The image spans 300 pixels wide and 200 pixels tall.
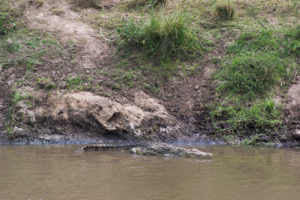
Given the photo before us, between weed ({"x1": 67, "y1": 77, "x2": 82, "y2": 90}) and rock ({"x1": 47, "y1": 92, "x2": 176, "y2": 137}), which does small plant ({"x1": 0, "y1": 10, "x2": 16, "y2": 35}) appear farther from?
rock ({"x1": 47, "y1": 92, "x2": 176, "y2": 137})

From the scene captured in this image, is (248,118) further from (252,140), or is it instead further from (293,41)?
(293,41)

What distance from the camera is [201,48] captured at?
9.86 meters

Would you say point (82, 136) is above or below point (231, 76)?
below

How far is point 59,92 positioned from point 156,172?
4.29m

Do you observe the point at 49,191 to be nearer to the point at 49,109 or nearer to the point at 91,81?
the point at 49,109

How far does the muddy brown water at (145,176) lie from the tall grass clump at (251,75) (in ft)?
7.79

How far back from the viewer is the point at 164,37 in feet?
30.5

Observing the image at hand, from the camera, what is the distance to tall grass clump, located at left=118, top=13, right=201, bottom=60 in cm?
929

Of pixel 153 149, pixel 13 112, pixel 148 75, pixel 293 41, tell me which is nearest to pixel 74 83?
pixel 13 112

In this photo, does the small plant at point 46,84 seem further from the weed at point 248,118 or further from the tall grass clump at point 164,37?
the weed at point 248,118

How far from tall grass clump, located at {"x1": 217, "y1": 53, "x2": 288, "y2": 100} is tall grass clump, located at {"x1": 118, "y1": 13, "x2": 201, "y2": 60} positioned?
1.19m

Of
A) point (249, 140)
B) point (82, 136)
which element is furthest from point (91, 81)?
point (249, 140)

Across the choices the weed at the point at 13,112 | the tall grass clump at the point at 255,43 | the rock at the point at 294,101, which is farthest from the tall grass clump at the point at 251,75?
the weed at the point at 13,112

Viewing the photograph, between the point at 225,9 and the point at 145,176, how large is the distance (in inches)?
295
